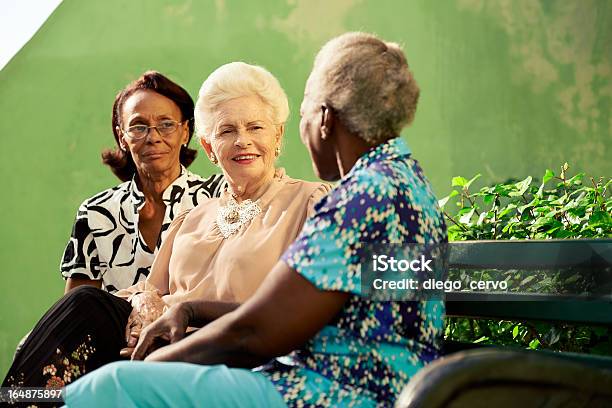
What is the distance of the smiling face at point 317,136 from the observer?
223 cm

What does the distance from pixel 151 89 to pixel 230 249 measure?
1.07 metres

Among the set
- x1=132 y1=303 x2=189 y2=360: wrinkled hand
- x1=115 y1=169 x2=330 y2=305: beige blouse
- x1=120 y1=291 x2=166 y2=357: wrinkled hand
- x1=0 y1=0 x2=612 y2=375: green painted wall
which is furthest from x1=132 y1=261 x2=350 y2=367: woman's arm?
x1=0 y1=0 x2=612 y2=375: green painted wall

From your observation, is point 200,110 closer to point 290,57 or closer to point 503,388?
point 503,388

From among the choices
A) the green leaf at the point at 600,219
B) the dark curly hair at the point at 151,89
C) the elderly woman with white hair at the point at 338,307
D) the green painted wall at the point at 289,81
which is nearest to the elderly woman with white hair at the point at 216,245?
the dark curly hair at the point at 151,89

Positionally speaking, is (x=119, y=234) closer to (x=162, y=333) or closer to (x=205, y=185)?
(x=205, y=185)

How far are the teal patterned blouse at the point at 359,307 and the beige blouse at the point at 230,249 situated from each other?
33.7 inches

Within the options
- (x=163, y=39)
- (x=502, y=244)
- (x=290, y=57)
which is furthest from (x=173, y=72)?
(x=502, y=244)

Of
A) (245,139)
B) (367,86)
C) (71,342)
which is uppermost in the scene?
(367,86)

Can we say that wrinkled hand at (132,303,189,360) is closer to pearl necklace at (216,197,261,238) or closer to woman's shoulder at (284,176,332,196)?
pearl necklace at (216,197,261,238)

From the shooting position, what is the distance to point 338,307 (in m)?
1.98

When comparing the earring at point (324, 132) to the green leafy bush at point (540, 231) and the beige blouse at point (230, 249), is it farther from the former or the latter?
the green leafy bush at point (540, 231)

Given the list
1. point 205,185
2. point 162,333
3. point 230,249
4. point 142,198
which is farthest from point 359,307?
point 142,198

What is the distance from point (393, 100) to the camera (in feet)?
7.13

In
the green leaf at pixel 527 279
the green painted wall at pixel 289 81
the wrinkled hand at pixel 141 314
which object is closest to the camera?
the green leaf at pixel 527 279
